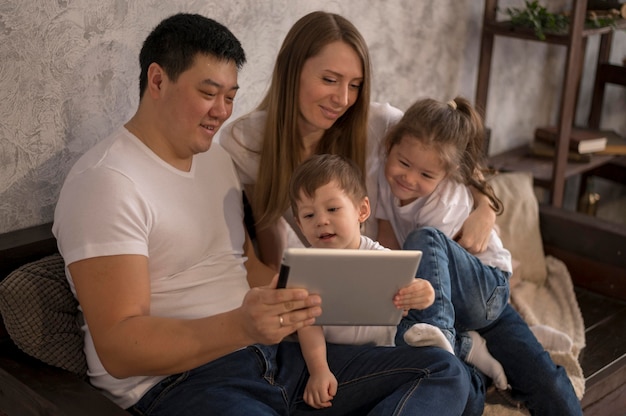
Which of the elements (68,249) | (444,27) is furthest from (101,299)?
(444,27)

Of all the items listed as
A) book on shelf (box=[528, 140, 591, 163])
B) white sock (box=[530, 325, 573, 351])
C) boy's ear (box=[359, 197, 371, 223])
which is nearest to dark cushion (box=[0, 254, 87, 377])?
boy's ear (box=[359, 197, 371, 223])

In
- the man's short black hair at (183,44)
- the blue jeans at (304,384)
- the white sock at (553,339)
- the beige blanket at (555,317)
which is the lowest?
the beige blanket at (555,317)

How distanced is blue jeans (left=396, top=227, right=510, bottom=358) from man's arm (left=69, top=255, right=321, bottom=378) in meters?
0.51

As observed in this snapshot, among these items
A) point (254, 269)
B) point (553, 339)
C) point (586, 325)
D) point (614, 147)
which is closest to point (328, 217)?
point (254, 269)

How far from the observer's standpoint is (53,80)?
6.73 ft

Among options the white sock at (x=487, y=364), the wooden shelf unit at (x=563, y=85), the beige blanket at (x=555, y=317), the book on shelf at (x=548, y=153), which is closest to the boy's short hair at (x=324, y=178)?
the white sock at (x=487, y=364)

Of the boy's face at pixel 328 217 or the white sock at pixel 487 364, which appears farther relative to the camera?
the white sock at pixel 487 364

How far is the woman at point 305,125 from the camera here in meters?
2.13

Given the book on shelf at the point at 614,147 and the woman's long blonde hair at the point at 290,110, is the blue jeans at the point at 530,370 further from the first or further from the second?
the book on shelf at the point at 614,147

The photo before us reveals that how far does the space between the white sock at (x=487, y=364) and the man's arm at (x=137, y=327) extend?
75cm

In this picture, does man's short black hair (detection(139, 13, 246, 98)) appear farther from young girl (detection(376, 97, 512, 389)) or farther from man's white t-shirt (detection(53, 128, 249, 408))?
young girl (detection(376, 97, 512, 389))

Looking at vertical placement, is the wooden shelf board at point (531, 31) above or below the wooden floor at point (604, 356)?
above

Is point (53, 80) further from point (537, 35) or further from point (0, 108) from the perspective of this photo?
point (537, 35)

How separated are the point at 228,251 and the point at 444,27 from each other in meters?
1.56
